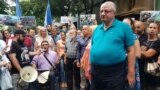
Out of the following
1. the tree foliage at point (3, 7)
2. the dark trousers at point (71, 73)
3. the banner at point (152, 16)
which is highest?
the banner at point (152, 16)

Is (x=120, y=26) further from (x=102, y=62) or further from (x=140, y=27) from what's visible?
(x=140, y=27)

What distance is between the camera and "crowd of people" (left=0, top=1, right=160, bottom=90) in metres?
7.11

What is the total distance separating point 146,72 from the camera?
884 centimetres

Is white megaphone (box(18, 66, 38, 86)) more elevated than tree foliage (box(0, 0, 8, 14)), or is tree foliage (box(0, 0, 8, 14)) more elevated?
tree foliage (box(0, 0, 8, 14))

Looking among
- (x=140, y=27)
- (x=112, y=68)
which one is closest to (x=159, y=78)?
(x=140, y=27)

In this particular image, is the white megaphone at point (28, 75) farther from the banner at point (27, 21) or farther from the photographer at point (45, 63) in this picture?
the banner at point (27, 21)

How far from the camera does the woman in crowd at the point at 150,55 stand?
873 centimetres

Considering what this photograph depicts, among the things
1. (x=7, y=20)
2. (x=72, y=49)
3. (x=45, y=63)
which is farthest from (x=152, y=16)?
(x=7, y=20)

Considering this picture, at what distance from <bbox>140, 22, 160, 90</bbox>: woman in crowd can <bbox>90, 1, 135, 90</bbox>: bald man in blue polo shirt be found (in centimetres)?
158

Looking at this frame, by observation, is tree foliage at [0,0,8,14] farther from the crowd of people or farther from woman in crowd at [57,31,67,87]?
→ woman in crowd at [57,31,67,87]

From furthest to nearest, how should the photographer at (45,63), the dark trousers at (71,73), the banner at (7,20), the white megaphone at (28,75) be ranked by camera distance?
the banner at (7,20) < the dark trousers at (71,73) < the photographer at (45,63) < the white megaphone at (28,75)

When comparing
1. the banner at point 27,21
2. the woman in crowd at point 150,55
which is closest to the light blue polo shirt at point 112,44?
the woman in crowd at point 150,55

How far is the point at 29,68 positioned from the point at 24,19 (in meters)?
10.5

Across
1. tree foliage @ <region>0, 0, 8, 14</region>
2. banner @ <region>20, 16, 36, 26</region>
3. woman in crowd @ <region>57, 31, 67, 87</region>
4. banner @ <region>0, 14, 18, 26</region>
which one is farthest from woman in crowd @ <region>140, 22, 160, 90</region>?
tree foliage @ <region>0, 0, 8, 14</region>
